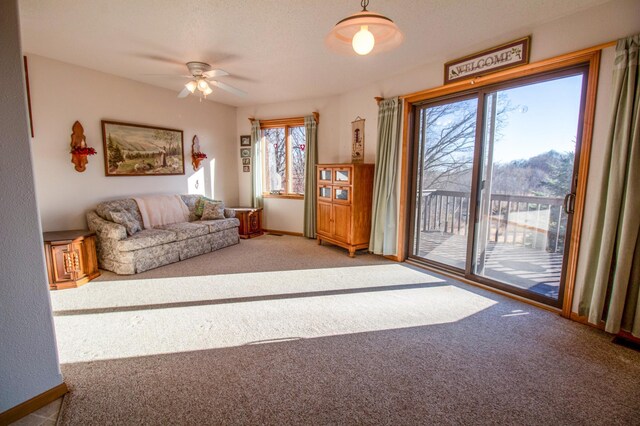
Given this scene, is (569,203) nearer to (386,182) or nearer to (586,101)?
(586,101)

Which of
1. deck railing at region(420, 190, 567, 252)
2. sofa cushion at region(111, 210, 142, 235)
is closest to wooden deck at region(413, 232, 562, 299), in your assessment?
deck railing at region(420, 190, 567, 252)

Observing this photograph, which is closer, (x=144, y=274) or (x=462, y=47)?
(x=462, y=47)

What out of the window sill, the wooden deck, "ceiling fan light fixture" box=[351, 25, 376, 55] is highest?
"ceiling fan light fixture" box=[351, 25, 376, 55]

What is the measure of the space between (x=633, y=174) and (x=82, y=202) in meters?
A: 5.98

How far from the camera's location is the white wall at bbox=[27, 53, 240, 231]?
3.82 meters

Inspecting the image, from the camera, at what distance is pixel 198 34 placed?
308 cm

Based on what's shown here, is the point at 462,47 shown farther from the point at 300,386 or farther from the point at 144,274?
the point at 144,274

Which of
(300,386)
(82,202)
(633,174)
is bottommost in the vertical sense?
(300,386)

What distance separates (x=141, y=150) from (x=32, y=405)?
3.98 meters

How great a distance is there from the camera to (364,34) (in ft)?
5.63

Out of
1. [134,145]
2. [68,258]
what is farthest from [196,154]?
[68,258]

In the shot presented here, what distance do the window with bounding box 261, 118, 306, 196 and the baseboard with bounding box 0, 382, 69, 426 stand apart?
189 inches

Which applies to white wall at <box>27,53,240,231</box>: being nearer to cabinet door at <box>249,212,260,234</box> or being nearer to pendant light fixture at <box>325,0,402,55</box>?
cabinet door at <box>249,212,260,234</box>

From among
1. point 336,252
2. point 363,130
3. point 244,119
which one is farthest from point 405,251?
point 244,119
